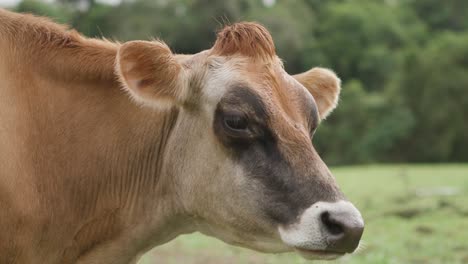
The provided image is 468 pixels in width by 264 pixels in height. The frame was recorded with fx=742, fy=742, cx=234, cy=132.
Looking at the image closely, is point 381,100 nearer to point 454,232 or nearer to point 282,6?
point 282,6

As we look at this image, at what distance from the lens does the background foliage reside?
52688mm

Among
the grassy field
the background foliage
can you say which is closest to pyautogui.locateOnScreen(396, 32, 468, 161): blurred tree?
the background foliage

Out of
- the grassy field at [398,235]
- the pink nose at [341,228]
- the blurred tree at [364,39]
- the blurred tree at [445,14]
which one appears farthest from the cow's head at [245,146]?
the blurred tree at [445,14]

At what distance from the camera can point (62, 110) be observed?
5.48m

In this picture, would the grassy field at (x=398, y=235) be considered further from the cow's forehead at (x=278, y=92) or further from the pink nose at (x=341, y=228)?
the pink nose at (x=341, y=228)

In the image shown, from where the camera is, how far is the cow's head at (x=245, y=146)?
4688mm

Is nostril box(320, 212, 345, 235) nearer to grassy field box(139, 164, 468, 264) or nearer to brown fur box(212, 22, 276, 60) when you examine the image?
brown fur box(212, 22, 276, 60)

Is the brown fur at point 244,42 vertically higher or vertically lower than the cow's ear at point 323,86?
higher

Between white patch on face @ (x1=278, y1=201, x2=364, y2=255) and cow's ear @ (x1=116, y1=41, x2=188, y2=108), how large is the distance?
4.41 ft

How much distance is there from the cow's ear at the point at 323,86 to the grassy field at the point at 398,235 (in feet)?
12.5

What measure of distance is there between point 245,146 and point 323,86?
1.63 metres

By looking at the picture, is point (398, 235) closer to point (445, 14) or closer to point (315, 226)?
point (315, 226)

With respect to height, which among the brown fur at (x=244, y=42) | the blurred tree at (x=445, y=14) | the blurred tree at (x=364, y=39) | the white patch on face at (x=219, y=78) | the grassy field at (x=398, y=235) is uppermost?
the brown fur at (x=244, y=42)

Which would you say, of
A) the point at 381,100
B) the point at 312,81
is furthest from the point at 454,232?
the point at 381,100
